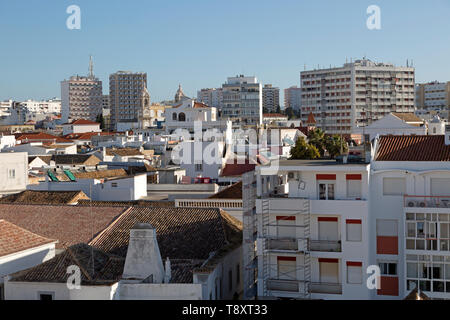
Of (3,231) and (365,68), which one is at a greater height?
(365,68)

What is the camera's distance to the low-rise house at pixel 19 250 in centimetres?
2042

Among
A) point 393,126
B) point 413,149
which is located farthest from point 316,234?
point 393,126

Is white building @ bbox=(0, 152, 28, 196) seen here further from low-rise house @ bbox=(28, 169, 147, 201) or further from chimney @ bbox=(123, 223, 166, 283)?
chimney @ bbox=(123, 223, 166, 283)

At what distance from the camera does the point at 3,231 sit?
21562 mm

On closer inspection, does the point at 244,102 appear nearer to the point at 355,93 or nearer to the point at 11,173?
the point at 355,93

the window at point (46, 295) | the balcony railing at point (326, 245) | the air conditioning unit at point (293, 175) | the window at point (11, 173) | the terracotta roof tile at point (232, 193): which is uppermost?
the air conditioning unit at point (293, 175)

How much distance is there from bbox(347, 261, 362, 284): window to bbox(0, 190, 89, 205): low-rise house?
16352 millimetres

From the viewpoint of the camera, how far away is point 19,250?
2100 cm

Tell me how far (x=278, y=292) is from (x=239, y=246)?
2905mm

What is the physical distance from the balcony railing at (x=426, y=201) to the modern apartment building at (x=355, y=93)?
104 meters

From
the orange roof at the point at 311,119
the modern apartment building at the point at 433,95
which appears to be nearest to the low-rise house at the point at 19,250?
the orange roof at the point at 311,119

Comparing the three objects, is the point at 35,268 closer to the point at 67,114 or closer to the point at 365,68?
the point at 365,68

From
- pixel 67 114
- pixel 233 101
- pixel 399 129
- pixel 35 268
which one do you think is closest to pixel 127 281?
pixel 35 268

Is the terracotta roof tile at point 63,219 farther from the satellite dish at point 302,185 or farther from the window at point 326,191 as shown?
the window at point 326,191
